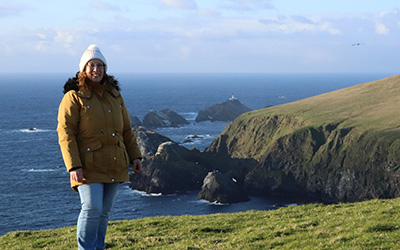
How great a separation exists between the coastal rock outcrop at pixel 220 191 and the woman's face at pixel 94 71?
86.0 m

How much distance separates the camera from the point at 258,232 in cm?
1606

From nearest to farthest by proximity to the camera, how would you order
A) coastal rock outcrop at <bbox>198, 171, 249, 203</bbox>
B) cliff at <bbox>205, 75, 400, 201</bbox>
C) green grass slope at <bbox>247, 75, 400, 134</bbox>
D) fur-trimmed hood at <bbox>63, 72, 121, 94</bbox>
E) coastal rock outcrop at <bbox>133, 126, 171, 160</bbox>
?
fur-trimmed hood at <bbox>63, 72, 121, 94</bbox> → coastal rock outcrop at <bbox>198, 171, 249, 203</bbox> → cliff at <bbox>205, 75, 400, 201</bbox> → green grass slope at <bbox>247, 75, 400, 134</bbox> → coastal rock outcrop at <bbox>133, 126, 171, 160</bbox>

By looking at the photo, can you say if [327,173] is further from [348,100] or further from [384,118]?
[348,100]

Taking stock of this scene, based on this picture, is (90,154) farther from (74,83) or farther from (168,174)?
(168,174)

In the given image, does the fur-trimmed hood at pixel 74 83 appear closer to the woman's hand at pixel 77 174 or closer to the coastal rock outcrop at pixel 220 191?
the woman's hand at pixel 77 174

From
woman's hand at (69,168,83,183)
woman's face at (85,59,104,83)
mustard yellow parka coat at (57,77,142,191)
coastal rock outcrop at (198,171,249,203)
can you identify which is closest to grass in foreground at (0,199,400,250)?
mustard yellow parka coat at (57,77,142,191)

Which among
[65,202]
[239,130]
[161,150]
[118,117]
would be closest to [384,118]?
[239,130]

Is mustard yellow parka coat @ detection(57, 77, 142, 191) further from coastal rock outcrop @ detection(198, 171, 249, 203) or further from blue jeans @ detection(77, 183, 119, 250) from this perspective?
coastal rock outcrop @ detection(198, 171, 249, 203)

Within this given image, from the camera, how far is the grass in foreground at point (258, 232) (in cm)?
1409

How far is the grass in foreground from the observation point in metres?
14.1

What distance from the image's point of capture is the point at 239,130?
464 feet

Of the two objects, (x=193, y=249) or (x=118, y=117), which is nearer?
(x=118, y=117)

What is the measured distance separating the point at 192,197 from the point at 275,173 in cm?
2091

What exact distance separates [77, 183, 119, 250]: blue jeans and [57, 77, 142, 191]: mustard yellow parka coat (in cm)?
20
